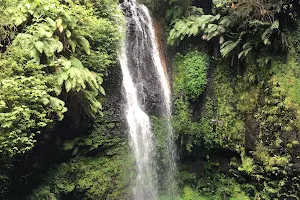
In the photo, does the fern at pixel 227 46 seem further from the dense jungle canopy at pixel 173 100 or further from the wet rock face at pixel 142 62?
the wet rock face at pixel 142 62

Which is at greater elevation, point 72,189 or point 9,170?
point 9,170

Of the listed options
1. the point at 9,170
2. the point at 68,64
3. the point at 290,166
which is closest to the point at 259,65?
the point at 290,166

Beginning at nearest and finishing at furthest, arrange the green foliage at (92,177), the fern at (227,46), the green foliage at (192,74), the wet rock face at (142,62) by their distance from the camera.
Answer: the green foliage at (92,177)
the fern at (227,46)
the wet rock face at (142,62)
the green foliage at (192,74)

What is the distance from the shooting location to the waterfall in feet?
29.9

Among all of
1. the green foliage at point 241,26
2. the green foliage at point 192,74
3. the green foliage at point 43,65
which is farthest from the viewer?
the green foliage at point 192,74

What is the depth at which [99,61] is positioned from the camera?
8.33m

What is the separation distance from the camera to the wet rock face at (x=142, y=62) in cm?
977

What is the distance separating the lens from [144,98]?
971 cm

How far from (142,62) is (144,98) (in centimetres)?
143

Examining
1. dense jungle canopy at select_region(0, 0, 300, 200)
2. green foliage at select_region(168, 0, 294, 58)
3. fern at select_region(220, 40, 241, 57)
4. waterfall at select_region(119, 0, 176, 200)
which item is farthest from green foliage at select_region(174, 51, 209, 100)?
fern at select_region(220, 40, 241, 57)

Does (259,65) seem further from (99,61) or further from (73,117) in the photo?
(73,117)

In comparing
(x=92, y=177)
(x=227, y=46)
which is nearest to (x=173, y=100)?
(x=227, y=46)

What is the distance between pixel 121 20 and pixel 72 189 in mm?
5578

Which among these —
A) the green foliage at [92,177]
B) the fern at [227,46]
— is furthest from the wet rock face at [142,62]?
the fern at [227,46]
